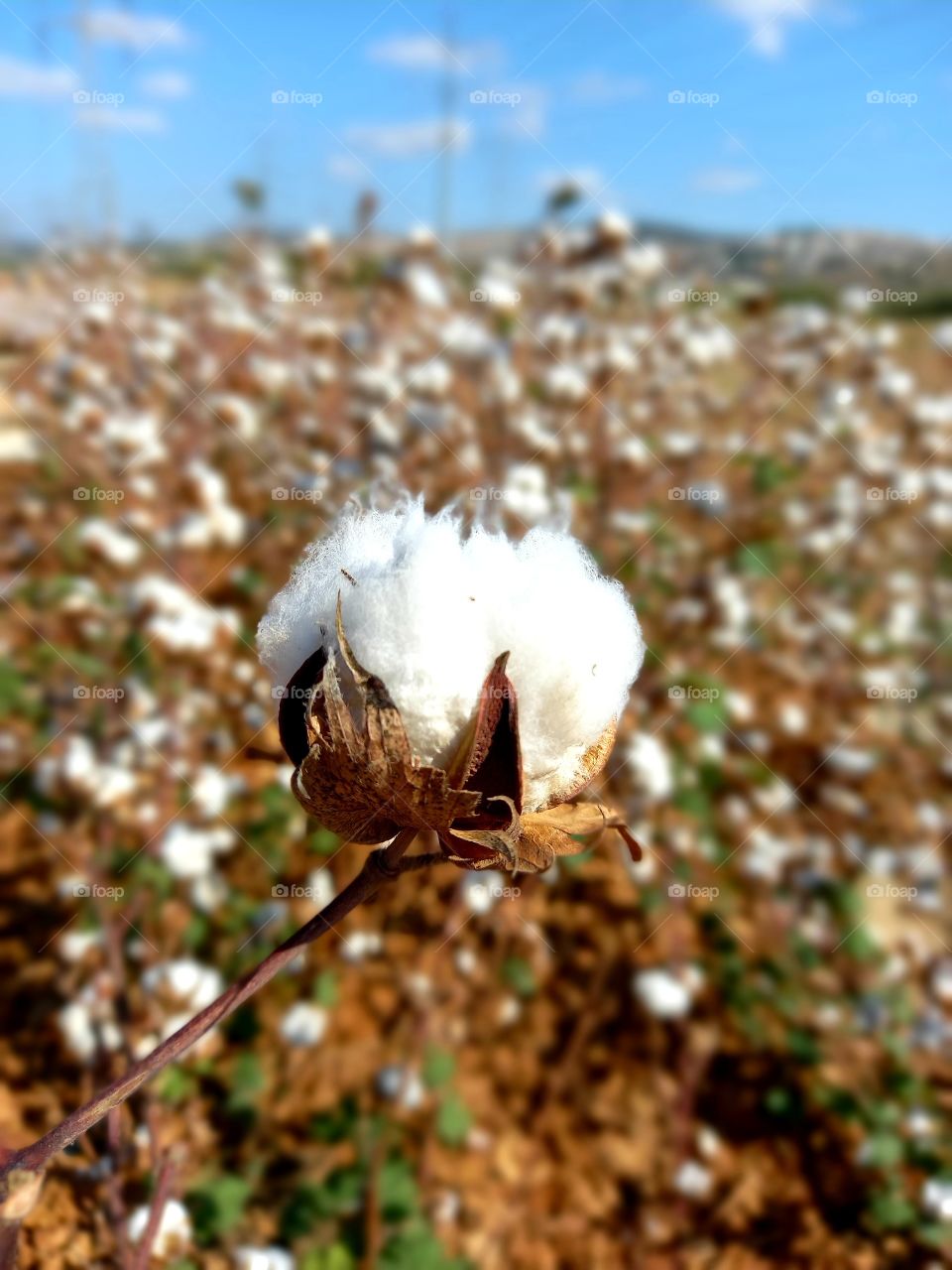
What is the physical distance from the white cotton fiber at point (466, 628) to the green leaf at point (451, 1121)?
1293 mm

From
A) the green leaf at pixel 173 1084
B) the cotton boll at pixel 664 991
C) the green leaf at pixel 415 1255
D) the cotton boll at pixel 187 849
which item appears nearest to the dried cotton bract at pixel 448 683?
the green leaf at pixel 173 1084

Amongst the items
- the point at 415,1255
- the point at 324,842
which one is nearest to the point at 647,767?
the point at 324,842

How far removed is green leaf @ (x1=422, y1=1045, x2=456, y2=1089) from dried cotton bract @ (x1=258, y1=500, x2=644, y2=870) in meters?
1.27

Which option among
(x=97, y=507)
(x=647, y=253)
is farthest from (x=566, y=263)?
(x=97, y=507)

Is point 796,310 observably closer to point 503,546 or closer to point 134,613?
point 134,613

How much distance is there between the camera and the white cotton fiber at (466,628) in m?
0.53

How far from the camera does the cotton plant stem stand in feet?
1.54

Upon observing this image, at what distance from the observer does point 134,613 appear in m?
2.16

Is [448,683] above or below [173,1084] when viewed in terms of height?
above

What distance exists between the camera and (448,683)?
0.53 meters

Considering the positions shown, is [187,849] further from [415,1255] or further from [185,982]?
[415,1255]

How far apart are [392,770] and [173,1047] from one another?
0.59 ft

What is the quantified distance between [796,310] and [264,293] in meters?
2.26

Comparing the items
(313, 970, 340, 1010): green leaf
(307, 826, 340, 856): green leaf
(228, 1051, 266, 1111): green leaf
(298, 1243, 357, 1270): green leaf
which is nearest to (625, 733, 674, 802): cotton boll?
(307, 826, 340, 856): green leaf
